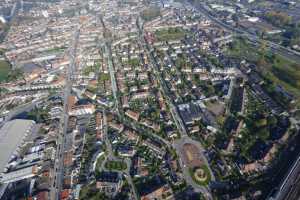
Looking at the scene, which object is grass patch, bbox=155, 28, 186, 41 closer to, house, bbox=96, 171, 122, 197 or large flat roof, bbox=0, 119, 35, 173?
large flat roof, bbox=0, 119, 35, 173

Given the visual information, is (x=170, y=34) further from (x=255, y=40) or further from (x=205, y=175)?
(x=205, y=175)

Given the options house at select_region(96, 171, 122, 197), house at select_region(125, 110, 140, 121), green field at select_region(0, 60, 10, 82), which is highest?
green field at select_region(0, 60, 10, 82)

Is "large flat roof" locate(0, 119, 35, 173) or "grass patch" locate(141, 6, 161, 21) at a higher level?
"grass patch" locate(141, 6, 161, 21)

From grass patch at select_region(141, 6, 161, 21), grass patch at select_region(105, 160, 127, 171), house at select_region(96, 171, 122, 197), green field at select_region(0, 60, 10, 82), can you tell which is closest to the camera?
house at select_region(96, 171, 122, 197)

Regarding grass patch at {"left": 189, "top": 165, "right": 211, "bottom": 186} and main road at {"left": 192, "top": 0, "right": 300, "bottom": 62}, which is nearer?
grass patch at {"left": 189, "top": 165, "right": 211, "bottom": 186}

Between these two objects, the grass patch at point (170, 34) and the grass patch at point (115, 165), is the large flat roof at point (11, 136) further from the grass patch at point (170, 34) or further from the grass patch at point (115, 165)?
the grass patch at point (170, 34)

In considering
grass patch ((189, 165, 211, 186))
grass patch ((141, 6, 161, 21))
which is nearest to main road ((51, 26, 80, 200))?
grass patch ((189, 165, 211, 186))

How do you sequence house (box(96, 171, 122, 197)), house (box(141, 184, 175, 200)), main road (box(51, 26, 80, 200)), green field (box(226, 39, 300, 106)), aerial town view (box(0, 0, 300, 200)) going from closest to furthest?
house (box(141, 184, 175, 200)) → house (box(96, 171, 122, 197)) → aerial town view (box(0, 0, 300, 200)) → main road (box(51, 26, 80, 200)) → green field (box(226, 39, 300, 106))

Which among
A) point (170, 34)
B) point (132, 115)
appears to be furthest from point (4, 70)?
point (170, 34)

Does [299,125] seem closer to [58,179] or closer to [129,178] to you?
[129,178]
